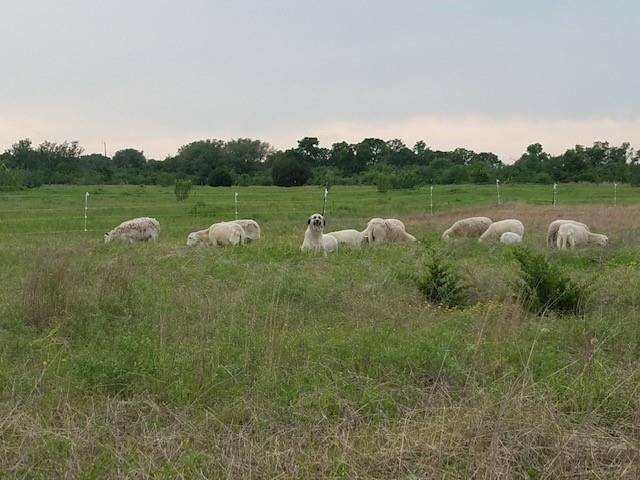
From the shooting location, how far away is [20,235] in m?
16.5

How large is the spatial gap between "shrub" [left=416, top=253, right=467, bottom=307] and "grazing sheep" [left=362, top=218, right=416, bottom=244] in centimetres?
829

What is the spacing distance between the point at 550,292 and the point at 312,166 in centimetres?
7051

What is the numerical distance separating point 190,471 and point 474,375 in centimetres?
225

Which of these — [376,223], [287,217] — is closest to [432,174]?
[287,217]

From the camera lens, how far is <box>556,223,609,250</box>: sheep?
14.6m

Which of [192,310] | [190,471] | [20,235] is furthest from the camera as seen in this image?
[20,235]

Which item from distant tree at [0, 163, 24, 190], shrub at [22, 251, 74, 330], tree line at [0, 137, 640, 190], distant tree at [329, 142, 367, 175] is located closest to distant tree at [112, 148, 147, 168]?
tree line at [0, 137, 640, 190]

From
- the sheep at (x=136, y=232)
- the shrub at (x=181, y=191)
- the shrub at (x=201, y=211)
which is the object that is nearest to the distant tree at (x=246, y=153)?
the shrub at (x=181, y=191)

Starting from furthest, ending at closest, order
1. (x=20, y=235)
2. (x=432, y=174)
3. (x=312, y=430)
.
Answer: (x=432, y=174), (x=20, y=235), (x=312, y=430)

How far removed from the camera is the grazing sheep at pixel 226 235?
16453 mm

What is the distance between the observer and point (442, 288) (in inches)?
317

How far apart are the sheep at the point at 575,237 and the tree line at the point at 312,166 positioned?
25.0 m

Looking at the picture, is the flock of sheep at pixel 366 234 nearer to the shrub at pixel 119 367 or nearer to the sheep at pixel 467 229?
the sheep at pixel 467 229

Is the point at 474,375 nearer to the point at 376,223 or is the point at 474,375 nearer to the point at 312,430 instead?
the point at 312,430
